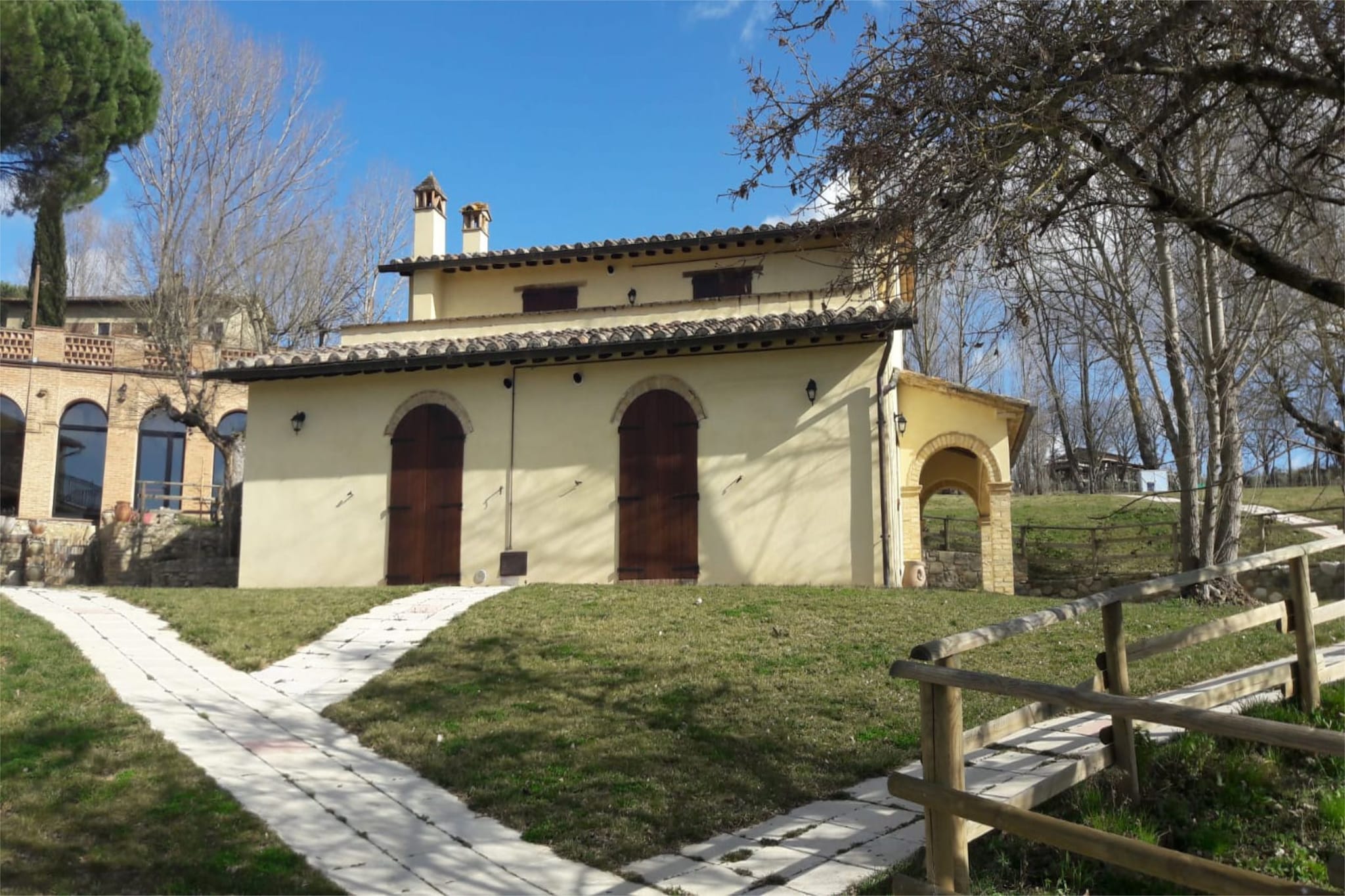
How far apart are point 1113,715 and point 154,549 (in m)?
21.3

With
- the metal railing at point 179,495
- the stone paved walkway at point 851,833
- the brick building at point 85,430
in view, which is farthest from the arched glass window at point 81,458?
Result: the stone paved walkway at point 851,833

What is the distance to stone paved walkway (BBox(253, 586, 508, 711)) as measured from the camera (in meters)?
9.11

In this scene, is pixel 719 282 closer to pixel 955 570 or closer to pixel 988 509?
pixel 988 509

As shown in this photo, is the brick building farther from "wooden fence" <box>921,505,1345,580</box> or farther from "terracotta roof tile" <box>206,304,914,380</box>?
"wooden fence" <box>921,505,1345,580</box>

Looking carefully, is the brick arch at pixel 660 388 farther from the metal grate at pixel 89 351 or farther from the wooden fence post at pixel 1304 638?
the metal grate at pixel 89 351

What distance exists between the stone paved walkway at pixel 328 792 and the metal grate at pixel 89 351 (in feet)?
72.5

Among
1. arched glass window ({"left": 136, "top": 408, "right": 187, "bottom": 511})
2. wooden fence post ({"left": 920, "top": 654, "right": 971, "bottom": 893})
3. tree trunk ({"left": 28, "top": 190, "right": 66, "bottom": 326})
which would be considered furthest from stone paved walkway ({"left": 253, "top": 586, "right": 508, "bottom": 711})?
tree trunk ({"left": 28, "top": 190, "right": 66, "bottom": 326})

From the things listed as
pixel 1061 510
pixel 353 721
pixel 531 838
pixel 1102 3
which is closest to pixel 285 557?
pixel 353 721

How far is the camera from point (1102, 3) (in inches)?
203

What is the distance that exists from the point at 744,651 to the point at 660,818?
4.01m

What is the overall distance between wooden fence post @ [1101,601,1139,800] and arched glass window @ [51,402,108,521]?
30000 millimetres

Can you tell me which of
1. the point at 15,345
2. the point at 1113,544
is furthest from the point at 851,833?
the point at 15,345

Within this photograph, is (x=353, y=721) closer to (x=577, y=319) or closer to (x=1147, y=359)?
(x=577, y=319)

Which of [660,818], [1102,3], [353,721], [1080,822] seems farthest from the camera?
[353,721]
